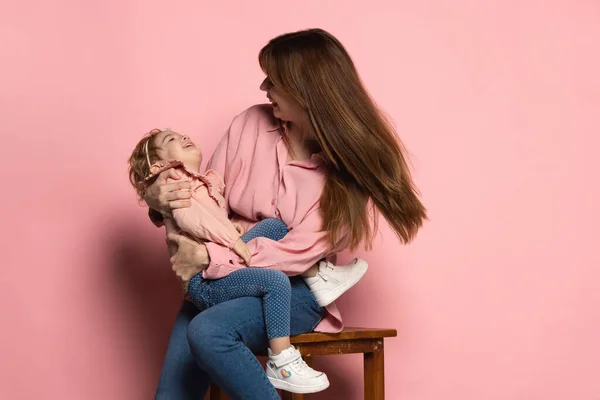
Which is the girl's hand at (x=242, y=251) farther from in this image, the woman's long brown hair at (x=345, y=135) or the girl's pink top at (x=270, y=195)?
the woman's long brown hair at (x=345, y=135)

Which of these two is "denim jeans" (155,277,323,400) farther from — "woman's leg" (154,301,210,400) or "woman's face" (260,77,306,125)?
"woman's face" (260,77,306,125)

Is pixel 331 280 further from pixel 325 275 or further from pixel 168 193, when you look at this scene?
pixel 168 193

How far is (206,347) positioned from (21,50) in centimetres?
150

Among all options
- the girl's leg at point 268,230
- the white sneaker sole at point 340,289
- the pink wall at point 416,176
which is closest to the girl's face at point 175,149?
the girl's leg at point 268,230

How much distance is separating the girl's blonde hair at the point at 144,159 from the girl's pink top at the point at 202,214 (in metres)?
0.03

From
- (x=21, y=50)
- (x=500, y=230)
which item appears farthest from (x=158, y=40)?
(x=500, y=230)

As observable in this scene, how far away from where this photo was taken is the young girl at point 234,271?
8.09 ft

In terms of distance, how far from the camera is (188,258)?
2.56m

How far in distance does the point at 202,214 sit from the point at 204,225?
0.12 ft

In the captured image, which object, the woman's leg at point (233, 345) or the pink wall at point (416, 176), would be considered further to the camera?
the pink wall at point (416, 176)

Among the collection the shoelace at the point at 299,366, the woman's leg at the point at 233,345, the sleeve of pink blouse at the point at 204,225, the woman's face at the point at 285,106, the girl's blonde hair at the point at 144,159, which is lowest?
the shoelace at the point at 299,366

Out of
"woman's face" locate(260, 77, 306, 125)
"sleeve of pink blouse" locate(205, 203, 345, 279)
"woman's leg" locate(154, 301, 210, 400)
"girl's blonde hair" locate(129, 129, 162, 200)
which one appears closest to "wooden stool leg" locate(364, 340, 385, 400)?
"sleeve of pink blouse" locate(205, 203, 345, 279)

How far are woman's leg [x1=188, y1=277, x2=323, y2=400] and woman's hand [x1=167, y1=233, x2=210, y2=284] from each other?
0.44 ft

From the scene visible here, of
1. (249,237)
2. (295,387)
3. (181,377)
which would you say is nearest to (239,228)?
(249,237)
